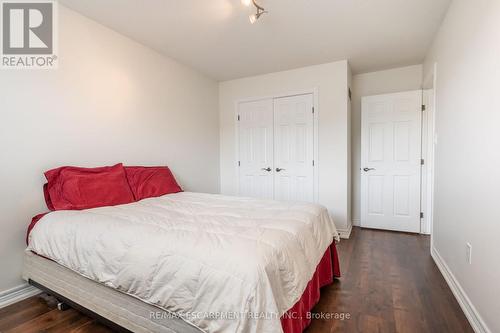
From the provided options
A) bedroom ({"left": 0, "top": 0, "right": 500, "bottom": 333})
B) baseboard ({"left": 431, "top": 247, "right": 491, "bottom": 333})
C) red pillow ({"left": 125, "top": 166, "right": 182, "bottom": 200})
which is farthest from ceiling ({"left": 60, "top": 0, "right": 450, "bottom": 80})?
baseboard ({"left": 431, "top": 247, "right": 491, "bottom": 333})

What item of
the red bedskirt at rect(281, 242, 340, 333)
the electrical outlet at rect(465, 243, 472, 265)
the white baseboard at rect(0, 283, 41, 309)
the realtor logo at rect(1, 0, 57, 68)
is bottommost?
the white baseboard at rect(0, 283, 41, 309)

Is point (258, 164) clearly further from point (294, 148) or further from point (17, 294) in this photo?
point (17, 294)

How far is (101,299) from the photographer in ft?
4.73

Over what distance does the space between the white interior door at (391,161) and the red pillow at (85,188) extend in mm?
3265

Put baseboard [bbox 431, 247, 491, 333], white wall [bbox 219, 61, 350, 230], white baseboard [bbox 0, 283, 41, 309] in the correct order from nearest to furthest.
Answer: baseboard [bbox 431, 247, 491, 333] → white baseboard [bbox 0, 283, 41, 309] → white wall [bbox 219, 61, 350, 230]

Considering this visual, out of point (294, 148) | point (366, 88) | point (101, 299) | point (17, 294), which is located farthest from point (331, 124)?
point (17, 294)

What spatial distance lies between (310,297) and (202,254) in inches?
33.7

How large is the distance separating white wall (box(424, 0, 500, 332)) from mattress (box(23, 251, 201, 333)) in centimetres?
166

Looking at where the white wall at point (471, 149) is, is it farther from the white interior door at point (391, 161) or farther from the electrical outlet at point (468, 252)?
the white interior door at point (391, 161)

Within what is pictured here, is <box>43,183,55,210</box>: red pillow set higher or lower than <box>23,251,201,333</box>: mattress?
higher

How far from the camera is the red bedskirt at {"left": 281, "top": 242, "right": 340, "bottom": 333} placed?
1190 mm

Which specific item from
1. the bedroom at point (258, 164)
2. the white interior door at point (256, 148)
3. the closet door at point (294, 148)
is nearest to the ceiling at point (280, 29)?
the bedroom at point (258, 164)

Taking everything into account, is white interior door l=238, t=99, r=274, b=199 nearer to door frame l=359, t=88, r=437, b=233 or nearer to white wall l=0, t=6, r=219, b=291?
white wall l=0, t=6, r=219, b=291

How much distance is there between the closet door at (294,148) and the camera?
11.6 feet
